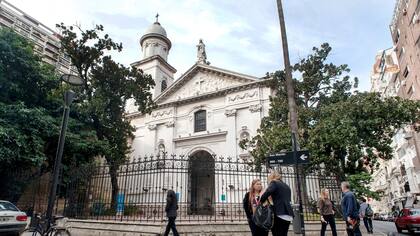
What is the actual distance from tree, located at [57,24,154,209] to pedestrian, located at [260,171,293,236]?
→ 14.0 meters

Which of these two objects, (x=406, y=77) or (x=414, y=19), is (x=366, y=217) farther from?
(x=406, y=77)

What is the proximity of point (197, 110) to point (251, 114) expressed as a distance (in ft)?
18.6

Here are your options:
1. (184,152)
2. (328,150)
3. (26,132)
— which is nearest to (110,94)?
(26,132)

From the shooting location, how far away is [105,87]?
1906 centimetres

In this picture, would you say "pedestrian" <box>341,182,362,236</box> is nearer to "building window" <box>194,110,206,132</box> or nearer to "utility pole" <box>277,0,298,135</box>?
"utility pole" <box>277,0,298,135</box>

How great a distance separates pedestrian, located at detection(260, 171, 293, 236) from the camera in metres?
4.75

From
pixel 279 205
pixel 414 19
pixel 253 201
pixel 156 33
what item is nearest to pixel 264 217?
pixel 279 205

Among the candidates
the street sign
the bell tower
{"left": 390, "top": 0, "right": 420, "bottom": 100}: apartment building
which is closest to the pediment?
the bell tower

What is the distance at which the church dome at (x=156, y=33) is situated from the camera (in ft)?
117

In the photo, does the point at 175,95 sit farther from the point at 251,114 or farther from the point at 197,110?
the point at 251,114

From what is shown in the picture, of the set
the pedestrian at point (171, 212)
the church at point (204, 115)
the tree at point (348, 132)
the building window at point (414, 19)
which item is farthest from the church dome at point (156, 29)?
the pedestrian at point (171, 212)

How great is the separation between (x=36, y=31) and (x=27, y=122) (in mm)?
39724

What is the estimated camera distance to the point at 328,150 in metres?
16.1

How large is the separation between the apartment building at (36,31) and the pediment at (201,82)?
20.3 m
